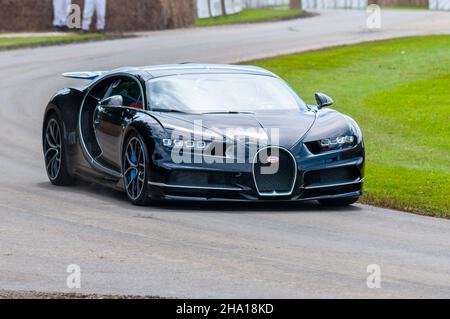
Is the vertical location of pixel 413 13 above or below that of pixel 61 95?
below

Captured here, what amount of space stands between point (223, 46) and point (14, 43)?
5706mm

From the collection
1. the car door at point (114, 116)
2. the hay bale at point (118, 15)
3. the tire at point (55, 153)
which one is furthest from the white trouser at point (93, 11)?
the car door at point (114, 116)

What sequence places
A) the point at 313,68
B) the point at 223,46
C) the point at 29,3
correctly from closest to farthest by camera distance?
the point at 313,68, the point at 223,46, the point at 29,3

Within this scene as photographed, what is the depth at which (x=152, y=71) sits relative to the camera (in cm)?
1541

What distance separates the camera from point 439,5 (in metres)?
64.4

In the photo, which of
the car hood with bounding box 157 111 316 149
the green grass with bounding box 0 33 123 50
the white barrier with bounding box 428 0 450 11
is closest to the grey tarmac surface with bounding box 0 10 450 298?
the car hood with bounding box 157 111 316 149

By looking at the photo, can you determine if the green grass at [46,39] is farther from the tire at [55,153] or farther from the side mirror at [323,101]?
the side mirror at [323,101]

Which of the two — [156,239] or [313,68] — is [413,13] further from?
[156,239]

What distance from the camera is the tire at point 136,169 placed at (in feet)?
45.6

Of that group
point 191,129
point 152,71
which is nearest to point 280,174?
point 191,129

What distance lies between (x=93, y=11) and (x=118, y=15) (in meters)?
1.37

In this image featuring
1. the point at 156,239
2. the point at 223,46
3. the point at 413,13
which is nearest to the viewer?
the point at 156,239

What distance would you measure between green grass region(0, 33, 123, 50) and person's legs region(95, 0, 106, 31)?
3.68ft

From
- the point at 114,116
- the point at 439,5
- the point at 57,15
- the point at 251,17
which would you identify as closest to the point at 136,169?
the point at 114,116
